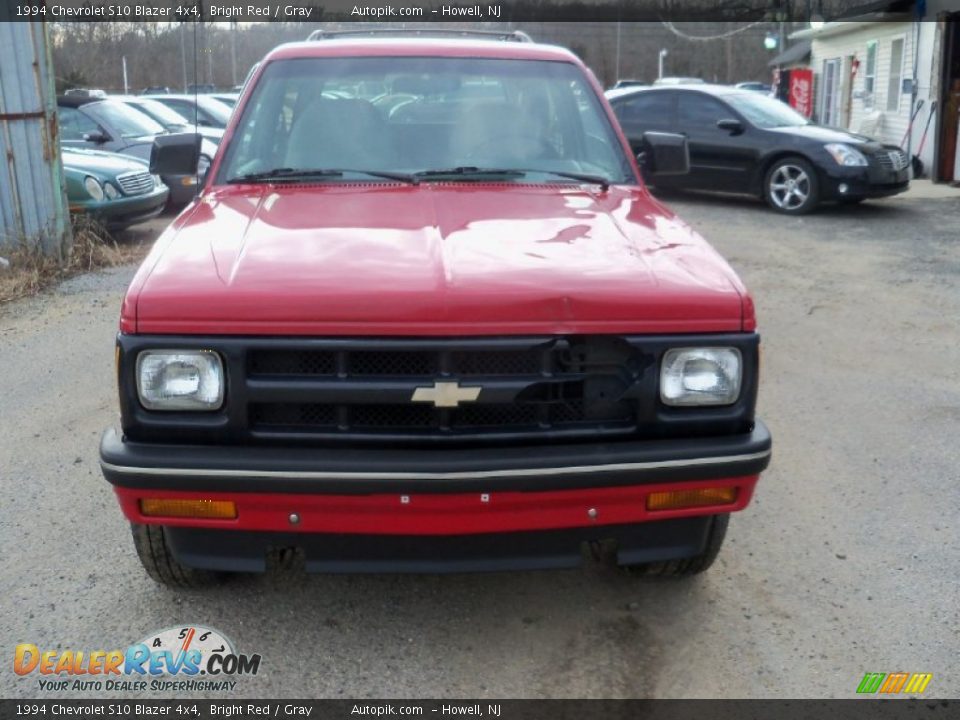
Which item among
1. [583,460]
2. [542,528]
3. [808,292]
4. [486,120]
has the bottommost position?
[808,292]

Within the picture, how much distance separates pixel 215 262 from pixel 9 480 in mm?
2144

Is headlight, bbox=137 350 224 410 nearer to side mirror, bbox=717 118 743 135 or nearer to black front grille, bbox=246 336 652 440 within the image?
black front grille, bbox=246 336 652 440

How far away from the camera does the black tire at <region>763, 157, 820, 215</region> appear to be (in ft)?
39.0

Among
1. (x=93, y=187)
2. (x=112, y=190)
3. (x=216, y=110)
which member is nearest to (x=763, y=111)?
(x=112, y=190)

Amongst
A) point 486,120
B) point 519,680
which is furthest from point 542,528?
point 486,120

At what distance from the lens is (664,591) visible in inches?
135

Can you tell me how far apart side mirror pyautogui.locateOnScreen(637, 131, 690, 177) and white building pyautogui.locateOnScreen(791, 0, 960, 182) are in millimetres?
12613

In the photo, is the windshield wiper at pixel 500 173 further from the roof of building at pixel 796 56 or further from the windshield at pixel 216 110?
the roof of building at pixel 796 56

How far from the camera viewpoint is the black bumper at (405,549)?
2.79 metres

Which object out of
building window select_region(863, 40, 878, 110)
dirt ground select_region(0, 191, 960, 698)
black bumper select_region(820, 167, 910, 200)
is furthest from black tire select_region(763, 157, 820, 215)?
building window select_region(863, 40, 878, 110)

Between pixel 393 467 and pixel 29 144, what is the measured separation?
23.9ft

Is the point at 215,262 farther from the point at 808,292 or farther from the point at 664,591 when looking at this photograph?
the point at 808,292

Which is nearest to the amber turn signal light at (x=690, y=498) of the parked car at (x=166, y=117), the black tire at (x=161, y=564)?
the black tire at (x=161, y=564)

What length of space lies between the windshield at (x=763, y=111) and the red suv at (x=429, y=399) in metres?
10.2
